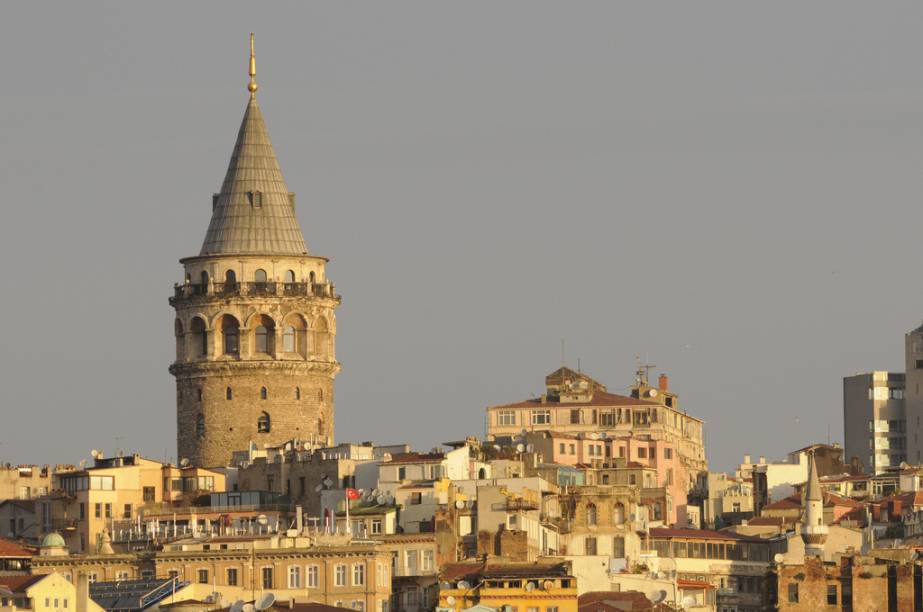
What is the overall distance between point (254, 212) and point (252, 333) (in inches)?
197

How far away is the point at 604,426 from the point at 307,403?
61.2ft

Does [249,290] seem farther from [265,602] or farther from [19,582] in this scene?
[265,602]

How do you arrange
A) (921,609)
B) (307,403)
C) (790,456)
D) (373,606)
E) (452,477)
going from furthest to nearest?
(790,456) < (307,403) < (452,477) < (921,609) < (373,606)

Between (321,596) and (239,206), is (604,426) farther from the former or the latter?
(321,596)

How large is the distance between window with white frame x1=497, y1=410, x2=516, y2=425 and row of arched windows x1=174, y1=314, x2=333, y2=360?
53.5ft

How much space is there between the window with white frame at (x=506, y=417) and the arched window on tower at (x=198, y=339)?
61.3 ft

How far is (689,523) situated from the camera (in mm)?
149250

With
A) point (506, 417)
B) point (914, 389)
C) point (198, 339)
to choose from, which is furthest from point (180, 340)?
point (914, 389)

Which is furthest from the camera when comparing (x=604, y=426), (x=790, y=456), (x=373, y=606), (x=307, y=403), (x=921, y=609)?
(x=790, y=456)

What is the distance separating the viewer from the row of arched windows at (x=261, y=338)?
5571 inches

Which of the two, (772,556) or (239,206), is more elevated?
(239,206)

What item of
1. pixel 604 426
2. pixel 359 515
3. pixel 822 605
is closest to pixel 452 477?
pixel 359 515

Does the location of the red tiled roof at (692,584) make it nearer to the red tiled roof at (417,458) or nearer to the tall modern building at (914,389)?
the red tiled roof at (417,458)

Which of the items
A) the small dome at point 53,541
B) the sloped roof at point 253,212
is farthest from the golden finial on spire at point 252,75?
the small dome at point 53,541
